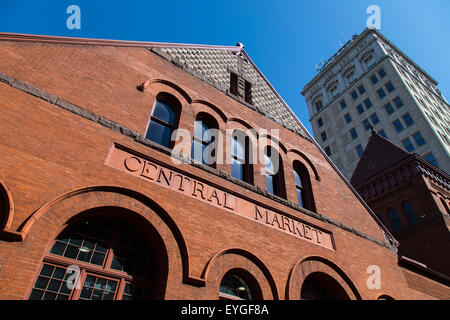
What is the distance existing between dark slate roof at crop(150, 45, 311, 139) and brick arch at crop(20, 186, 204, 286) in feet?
18.0

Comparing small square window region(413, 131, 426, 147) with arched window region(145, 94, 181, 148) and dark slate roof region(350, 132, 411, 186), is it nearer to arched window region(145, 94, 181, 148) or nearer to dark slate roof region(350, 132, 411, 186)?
dark slate roof region(350, 132, 411, 186)

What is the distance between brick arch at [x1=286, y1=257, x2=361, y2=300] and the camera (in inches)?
297

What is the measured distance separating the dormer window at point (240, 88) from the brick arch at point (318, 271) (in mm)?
6295

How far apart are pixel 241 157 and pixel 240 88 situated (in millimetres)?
3459

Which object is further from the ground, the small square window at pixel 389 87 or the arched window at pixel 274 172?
the small square window at pixel 389 87

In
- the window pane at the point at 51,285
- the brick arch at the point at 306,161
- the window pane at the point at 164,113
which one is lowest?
the window pane at the point at 51,285

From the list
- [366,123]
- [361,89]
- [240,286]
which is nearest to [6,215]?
[240,286]

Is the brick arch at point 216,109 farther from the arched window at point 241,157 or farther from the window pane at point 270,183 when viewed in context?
the window pane at point 270,183

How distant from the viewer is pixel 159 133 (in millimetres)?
8453

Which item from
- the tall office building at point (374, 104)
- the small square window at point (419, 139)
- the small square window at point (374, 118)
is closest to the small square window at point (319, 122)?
the tall office building at point (374, 104)

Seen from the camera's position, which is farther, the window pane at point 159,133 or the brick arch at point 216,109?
the brick arch at point 216,109

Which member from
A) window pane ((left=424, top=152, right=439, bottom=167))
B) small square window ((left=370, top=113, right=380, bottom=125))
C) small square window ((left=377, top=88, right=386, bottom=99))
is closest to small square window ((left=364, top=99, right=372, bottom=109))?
small square window ((left=377, top=88, right=386, bottom=99))

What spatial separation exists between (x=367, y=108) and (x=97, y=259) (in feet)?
149

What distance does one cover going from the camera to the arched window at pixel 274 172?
10.1 metres
